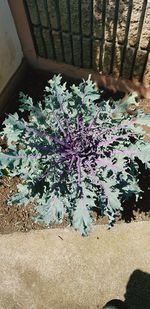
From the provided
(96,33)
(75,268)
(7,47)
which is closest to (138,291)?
(75,268)

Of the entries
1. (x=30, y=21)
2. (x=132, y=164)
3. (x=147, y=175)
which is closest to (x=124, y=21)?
(x=30, y=21)

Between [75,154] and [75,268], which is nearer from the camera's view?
[75,154]

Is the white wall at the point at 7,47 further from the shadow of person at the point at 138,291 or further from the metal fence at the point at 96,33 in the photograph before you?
the shadow of person at the point at 138,291

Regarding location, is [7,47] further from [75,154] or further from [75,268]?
[75,268]

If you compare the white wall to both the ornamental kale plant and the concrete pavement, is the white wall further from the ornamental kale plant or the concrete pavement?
the concrete pavement

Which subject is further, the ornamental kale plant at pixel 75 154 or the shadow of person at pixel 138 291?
the shadow of person at pixel 138 291

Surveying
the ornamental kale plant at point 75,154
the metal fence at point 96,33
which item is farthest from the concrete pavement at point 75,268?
the metal fence at point 96,33

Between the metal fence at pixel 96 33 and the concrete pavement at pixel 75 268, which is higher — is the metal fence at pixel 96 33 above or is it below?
above
